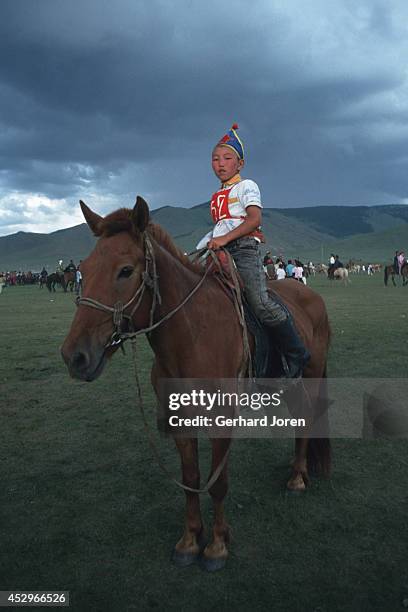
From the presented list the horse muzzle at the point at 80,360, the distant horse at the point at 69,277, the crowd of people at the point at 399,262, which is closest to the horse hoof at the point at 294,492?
the horse muzzle at the point at 80,360

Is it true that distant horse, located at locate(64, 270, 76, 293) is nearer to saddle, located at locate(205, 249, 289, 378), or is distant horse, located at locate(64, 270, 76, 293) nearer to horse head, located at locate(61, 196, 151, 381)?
saddle, located at locate(205, 249, 289, 378)

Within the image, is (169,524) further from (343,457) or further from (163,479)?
(343,457)

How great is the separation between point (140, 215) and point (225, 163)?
136 centimetres

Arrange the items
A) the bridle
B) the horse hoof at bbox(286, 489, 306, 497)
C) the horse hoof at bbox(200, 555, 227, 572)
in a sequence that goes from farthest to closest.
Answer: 1. the horse hoof at bbox(286, 489, 306, 497)
2. the horse hoof at bbox(200, 555, 227, 572)
3. the bridle

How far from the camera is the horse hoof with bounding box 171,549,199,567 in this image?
351 cm

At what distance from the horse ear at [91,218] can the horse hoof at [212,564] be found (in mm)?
2686

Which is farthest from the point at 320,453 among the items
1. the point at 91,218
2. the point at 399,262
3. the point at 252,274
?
the point at 399,262

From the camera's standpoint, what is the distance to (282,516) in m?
4.10

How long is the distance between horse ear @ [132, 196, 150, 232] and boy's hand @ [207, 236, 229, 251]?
2.86 feet

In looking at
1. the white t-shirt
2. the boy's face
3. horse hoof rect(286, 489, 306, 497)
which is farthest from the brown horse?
horse hoof rect(286, 489, 306, 497)

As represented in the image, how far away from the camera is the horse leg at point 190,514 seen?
3539 mm

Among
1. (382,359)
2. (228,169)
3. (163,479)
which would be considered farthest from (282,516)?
(382,359)

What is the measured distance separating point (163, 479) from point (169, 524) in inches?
33.3

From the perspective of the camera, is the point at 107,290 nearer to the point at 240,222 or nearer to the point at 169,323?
the point at 169,323
